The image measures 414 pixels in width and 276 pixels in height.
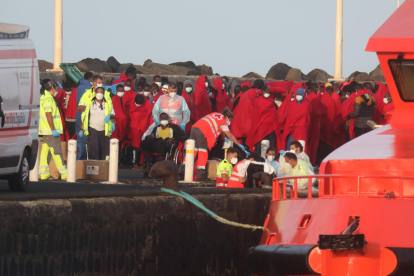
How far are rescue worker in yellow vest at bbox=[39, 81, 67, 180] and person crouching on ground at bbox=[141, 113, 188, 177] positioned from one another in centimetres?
175

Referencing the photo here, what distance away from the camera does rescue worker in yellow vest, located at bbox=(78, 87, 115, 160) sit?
67.8 ft

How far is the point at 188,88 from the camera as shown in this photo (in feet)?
79.9

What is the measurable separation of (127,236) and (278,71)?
118 feet

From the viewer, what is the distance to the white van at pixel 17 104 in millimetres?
14086

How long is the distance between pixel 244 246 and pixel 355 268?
512 cm

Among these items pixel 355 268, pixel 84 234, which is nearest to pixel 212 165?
pixel 84 234

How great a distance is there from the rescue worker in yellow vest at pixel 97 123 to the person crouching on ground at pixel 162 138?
2.74 feet

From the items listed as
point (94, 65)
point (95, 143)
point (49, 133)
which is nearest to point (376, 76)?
point (94, 65)

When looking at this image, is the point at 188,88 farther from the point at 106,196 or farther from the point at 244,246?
the point at 106,196

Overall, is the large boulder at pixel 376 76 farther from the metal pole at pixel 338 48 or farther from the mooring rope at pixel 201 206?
the mooring rope at pixel 201 206

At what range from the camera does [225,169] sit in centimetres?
1777

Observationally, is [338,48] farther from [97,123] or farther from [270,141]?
[97,123]

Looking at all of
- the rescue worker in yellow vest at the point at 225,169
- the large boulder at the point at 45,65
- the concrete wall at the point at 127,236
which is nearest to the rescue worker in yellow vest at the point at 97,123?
the rescue worker in yellow vest at the point at 225,169

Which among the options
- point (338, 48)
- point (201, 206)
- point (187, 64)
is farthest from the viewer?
point (187, 64)
